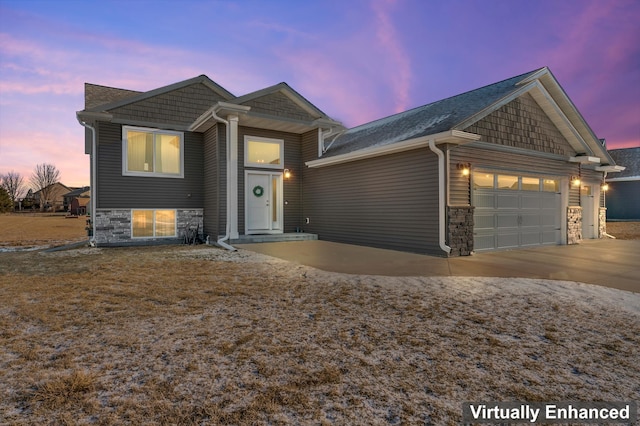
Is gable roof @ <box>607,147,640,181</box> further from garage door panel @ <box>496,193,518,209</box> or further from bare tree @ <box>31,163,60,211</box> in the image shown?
bare tree @ <box>31,163,60,211</box>

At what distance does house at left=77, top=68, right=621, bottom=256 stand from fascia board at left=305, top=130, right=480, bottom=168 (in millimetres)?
45

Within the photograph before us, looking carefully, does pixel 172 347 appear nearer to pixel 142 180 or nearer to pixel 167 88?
pixel 142 180

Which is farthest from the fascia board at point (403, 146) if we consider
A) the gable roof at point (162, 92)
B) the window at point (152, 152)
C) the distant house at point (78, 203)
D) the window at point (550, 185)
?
the distant house at point (78, 203)

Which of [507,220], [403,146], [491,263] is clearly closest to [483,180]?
[507,220]

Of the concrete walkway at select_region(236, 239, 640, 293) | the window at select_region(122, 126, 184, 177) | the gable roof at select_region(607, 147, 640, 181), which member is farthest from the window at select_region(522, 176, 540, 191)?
the gable roof at select_region(607, 147, 640, 181)

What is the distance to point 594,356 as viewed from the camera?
9.12ft

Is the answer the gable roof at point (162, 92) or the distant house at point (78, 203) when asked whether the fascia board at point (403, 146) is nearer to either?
the gable roof at point (162, 92)

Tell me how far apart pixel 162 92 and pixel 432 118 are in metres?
8.86

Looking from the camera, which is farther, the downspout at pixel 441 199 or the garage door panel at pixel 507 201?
the garage door panel at pixel 507 201

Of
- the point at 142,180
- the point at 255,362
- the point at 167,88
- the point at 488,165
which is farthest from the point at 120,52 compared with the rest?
the point at 255,362

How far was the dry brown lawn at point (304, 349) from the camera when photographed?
6.76 ft

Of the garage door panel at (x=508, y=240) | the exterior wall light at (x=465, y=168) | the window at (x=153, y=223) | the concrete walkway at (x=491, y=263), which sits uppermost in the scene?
the exterior wall light at (x=465, y=168)

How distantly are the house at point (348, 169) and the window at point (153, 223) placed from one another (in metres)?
0.04

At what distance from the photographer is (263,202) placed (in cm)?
1168
